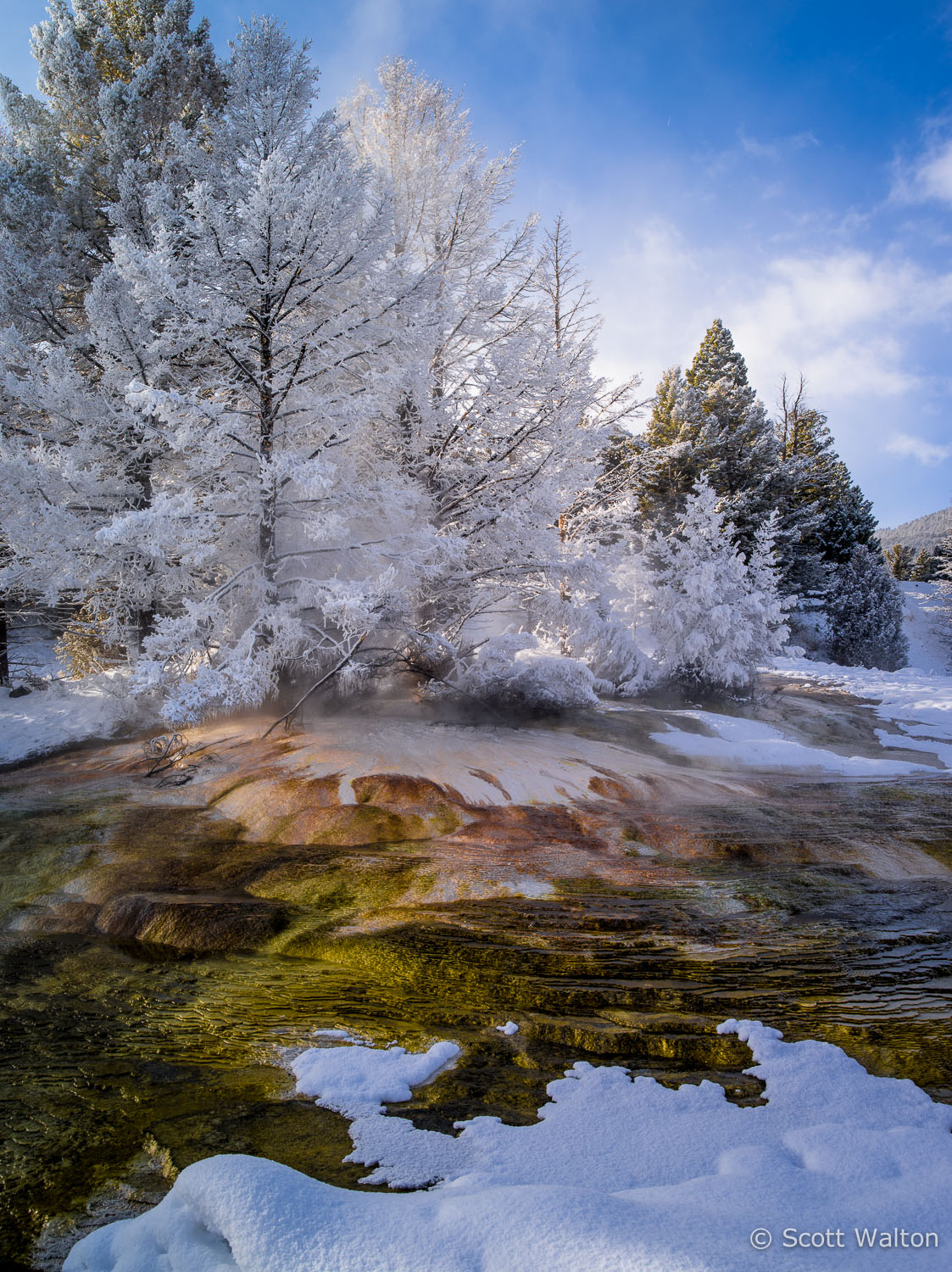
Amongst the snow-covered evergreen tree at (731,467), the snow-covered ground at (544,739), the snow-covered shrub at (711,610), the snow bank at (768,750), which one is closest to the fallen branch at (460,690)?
the snow-covered ground at (544,739)

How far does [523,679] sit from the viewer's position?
11.4 metres

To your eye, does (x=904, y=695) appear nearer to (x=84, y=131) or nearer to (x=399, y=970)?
(x=399, y=970)

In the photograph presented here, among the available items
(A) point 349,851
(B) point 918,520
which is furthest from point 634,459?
(B) point 918,520

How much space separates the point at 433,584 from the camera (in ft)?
37.2

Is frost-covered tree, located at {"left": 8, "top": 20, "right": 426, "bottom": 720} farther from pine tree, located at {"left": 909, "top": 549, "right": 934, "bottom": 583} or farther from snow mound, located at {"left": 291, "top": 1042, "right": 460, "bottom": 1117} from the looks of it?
pine tree, located at {"left": 909, "top": 549, "right": 934, "bottom": 583}

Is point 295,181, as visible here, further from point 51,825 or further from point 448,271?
point 51,825

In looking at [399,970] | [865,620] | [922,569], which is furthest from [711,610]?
[922,569]

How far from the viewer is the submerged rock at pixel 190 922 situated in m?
4.33

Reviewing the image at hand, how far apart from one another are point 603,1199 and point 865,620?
2516cm

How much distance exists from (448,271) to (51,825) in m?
11.2

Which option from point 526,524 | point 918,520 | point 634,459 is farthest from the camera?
point 918,520

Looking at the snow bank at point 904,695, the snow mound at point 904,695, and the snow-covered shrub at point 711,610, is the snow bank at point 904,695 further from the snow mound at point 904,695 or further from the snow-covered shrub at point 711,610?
the snow-covered shrub at point 711,610

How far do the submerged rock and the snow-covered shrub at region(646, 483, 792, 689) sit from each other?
11.5 meters

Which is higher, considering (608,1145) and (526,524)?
(526,524)
